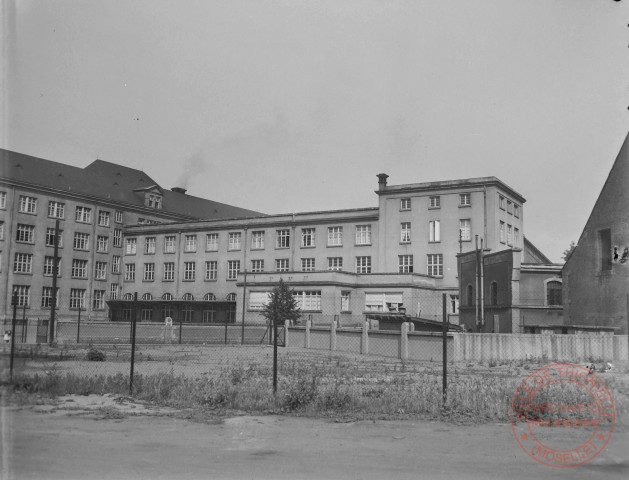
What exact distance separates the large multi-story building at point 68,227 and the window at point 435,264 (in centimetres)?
3408

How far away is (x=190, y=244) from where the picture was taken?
65625 millimetres

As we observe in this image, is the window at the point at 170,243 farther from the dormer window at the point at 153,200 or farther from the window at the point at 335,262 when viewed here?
the window at the point at 335,262

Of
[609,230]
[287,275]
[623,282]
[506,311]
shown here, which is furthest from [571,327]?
[287,275]

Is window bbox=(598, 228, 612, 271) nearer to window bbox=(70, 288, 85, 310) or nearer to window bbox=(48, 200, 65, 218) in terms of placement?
window bbox=(48, 200, 65, 218)

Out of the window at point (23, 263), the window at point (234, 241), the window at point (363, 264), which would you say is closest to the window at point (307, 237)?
the window at point (363, 264)

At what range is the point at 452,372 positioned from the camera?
59.0 feet

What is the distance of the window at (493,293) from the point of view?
41.0m

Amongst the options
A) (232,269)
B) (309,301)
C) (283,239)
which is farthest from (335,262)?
(232,269)

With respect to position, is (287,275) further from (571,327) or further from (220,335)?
(571,327)

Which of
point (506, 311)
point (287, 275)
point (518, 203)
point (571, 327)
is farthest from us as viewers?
point (518, 203)

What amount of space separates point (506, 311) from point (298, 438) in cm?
3386

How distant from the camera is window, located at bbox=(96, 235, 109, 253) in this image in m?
66.4

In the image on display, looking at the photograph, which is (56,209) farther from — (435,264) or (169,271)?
(435,264)

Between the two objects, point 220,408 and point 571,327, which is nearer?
point 220,408
